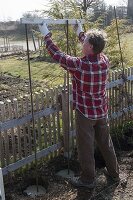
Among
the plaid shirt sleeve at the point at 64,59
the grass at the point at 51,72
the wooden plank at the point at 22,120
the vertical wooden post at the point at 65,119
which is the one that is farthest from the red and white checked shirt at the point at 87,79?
the grass at the point at 51,72

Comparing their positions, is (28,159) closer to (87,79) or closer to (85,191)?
(85,191)

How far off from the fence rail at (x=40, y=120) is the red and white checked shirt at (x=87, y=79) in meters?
0.82

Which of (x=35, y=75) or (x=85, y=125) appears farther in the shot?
(x=35, y=75)

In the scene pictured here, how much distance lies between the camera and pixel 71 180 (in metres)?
4.38

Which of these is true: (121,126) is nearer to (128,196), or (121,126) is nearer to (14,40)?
(128,196)

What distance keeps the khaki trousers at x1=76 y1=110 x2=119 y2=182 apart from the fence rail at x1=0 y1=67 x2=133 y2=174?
2.70 feet

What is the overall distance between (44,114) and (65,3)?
4.19m

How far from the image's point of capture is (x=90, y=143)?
13.3 ft

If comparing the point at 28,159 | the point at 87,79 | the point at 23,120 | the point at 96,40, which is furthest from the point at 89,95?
the point at 28,159

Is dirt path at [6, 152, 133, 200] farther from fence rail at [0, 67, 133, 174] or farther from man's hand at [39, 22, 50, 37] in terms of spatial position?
man's hand at [39, 22, 50, 37]

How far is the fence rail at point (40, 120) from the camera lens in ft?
14.4

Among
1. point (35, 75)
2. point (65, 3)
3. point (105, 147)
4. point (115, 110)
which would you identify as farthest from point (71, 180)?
point (35, 75)

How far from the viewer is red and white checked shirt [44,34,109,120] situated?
3740 millimetres

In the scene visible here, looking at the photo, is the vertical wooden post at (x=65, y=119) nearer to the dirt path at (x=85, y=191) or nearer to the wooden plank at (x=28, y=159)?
the wooden plank at (x=28, y=159)
